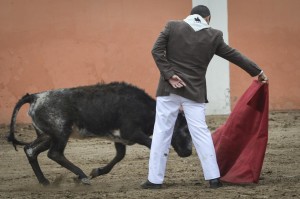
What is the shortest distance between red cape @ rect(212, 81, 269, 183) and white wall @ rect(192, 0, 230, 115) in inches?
229

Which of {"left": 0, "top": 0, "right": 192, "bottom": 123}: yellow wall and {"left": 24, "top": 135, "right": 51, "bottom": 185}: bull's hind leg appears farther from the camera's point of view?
{"left": 0, "top": 0, "right": 192, "bottom": 123}: yellow wall

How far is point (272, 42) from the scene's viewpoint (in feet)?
47.0

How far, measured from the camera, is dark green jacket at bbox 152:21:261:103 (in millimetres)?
7383

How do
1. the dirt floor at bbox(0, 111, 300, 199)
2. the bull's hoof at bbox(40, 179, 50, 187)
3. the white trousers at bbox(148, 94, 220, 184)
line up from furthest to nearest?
the bull's hoof at bbox(40, 179, 50, 187)
the white trousers at bbox(148, 94, 220, 184)
the dirt floor at bbox(0, 111, 300, 199)

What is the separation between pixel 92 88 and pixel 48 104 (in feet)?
1.98

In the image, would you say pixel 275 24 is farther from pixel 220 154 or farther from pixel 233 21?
pixel 220 154

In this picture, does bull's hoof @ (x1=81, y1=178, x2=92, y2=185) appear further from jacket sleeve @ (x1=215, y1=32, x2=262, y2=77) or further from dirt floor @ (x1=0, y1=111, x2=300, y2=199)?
jacket sleeve @ (x1=215, y1=32, x2=262, y2=77)

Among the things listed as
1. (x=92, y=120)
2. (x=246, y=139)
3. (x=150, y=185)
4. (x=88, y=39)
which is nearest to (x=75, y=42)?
(x=88, y=39)

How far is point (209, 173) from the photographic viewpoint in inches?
295

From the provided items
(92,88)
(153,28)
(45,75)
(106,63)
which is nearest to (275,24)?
(153,28)

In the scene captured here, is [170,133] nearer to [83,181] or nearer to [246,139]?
[246,139]

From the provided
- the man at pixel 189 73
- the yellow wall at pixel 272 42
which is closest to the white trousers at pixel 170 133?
the man at pixel 189 73

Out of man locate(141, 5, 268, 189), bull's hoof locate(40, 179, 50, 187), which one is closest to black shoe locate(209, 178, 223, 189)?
man locate(141, 5, 268, 189)

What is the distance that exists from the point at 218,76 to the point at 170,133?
21.3ft
